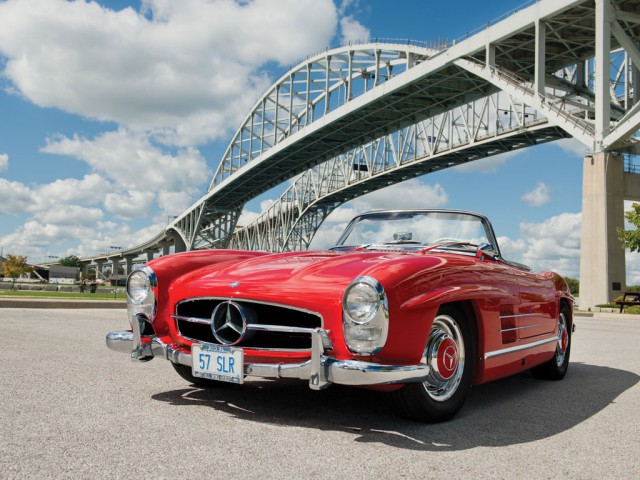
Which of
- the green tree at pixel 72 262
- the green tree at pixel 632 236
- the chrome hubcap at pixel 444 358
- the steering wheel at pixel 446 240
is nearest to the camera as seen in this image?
the chrome hubcap at pixel 444 358

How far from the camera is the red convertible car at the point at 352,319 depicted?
2910 millimetres

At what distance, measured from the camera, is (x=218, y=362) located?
318cm

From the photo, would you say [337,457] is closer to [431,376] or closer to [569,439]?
[431,376]

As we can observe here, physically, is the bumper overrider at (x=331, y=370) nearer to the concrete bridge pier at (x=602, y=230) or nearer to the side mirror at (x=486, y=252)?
the side mirror at (x=486, y=252)

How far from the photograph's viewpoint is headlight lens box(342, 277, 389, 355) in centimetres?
288

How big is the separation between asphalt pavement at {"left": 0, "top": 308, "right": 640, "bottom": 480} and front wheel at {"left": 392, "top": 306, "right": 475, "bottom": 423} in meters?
0.09

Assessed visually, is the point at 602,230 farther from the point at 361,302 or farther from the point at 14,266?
the point at 14,266

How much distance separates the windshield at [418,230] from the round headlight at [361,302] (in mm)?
1371

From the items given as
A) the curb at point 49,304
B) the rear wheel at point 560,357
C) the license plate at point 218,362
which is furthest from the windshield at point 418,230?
the curb at point 49,304

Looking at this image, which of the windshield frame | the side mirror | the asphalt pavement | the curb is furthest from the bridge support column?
the side mirror

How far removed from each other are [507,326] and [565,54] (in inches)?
1380

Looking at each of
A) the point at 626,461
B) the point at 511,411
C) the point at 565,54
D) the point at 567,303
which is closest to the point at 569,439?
the point at 626,461

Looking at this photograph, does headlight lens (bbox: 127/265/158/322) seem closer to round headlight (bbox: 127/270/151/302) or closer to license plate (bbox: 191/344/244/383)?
round headlight (bbox: 127/270/151/302)

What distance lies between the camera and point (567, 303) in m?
5.35
